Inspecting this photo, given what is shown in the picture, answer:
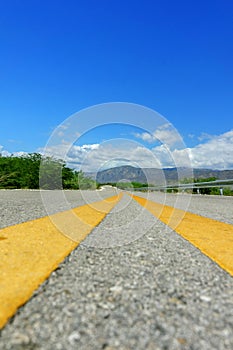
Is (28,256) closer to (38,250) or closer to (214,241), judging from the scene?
(38,250)

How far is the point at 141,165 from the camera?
10539 millimetres

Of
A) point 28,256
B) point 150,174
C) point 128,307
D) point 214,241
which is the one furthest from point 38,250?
point 150,174

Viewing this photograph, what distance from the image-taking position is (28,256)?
2.44 m

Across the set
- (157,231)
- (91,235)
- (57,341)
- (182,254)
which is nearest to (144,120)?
(157,231)

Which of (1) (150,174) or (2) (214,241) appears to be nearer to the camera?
(2) (214,241)

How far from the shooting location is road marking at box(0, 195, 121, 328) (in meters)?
1.58

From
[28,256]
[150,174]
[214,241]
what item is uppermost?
[150,174]

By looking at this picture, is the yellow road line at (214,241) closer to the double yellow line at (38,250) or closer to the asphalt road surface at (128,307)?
the double yellow line at (38,250)

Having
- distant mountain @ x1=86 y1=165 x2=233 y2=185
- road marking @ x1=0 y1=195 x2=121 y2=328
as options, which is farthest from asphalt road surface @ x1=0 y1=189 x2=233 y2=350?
distant mountain @ x1=86 y1=165 x2=233 y2=185

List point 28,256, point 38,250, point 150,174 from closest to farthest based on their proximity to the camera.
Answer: point 28,256 < point 38,250 < point 150,174

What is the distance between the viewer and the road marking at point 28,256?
5.20 feet

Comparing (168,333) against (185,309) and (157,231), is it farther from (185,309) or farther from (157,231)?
(157,231)

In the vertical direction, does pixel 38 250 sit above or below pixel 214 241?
above

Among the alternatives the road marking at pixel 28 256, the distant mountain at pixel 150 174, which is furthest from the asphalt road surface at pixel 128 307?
the distant mountain at pixel 150 174
